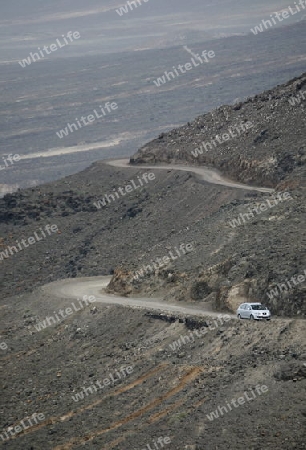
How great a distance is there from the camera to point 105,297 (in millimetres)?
47594

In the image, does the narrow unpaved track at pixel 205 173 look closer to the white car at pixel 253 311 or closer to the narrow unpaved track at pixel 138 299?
the narrow unpaved track at pixel 138 299

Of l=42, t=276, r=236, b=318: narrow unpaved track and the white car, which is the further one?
l=42, t=276, r=236, b=318: narrow unpaved track

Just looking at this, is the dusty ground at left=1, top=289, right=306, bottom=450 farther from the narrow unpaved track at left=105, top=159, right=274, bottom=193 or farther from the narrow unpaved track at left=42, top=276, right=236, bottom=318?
the narrow unpaved track at left=105, top=159, right=274, bottom=193

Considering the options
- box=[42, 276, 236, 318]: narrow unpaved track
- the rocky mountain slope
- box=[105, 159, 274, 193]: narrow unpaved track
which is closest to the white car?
the rocky mountain slope

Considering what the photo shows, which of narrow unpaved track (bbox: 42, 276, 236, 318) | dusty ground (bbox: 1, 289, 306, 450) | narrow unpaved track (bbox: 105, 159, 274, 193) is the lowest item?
dusty ground (bbox: 1, 289, 306, 450)

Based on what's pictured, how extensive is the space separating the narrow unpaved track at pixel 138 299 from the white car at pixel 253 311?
4.24ft

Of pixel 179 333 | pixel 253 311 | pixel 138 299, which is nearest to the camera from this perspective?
pixel 253 311

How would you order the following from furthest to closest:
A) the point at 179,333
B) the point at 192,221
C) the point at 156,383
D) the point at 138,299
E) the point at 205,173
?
the point at 205,173 → the point at 192,221 → the point at 138,299 → the point at 179,333 → the point at 156,383

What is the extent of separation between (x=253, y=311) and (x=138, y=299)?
34.7 ft

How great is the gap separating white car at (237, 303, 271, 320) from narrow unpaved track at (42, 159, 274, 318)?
4.24 feet

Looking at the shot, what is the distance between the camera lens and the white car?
3566 cm

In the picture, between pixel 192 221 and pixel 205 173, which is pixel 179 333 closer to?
pixel 192 221

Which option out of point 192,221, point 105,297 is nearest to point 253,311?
point 105,297

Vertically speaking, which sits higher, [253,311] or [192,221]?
[192,221]
